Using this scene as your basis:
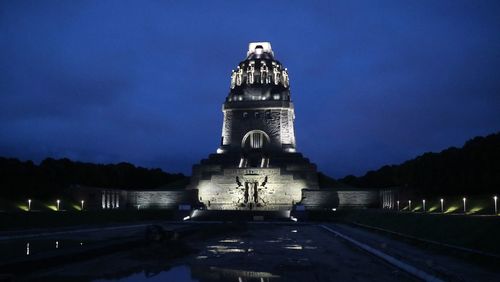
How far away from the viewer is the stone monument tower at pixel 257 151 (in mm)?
49719

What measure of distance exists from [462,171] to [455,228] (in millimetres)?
25010

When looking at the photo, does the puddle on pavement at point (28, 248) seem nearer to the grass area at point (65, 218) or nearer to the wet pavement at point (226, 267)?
the wet pavement at point (226, 267)

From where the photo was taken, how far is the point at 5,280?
6750mm

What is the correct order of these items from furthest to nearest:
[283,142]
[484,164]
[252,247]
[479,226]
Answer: [283,142]
[484,164]
[252,247]
[479,226]

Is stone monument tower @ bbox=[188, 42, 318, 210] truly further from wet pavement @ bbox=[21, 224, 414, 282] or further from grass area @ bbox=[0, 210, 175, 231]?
wet pavement @ bbox=[21, 224, 414, 282]

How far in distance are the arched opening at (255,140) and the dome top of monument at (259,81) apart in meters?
3.89

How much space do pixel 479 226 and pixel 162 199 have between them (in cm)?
3938

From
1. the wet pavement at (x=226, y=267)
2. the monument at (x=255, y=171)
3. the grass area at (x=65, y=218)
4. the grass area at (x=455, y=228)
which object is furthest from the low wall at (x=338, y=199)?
the wet pavement at (x=226, y=267)

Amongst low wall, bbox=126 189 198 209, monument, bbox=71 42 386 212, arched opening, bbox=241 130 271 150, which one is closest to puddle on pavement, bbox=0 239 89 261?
monument, bbox=71 42 386 212

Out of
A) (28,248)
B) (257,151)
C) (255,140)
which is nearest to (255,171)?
(257,151)

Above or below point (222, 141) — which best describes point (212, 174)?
below

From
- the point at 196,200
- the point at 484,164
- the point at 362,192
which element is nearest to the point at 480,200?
the point at 484,164

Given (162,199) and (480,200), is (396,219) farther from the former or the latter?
(162,199)

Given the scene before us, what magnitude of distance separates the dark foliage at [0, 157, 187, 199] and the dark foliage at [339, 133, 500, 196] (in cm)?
2508
